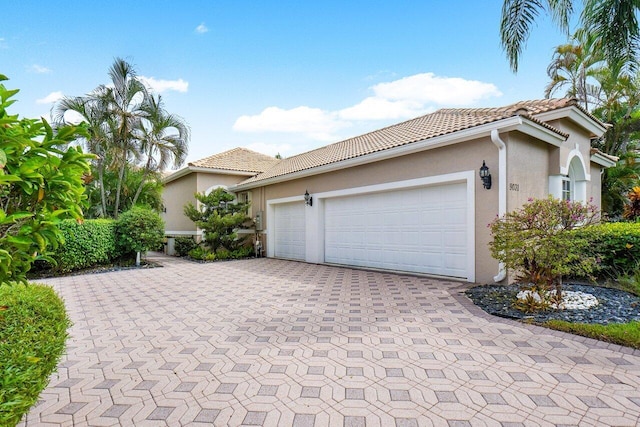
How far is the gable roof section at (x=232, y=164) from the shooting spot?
16.5m

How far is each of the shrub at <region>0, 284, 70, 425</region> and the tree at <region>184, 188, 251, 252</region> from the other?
1065 cm

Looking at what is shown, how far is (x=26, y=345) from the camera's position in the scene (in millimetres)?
2408

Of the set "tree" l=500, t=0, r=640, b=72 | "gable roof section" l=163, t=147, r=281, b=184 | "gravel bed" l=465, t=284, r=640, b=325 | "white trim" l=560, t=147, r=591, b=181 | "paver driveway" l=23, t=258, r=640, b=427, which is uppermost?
"tree" l=500, t=0, r=640, b=72

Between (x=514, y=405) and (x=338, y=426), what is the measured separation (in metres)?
1.58

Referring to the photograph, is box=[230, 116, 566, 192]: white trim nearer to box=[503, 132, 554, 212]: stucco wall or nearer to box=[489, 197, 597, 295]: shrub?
box=[503, 132, 554, 212]: stucco wall

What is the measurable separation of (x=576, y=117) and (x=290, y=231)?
10.7 m

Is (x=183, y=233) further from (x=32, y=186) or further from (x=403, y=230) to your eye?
(x=32, y=186)

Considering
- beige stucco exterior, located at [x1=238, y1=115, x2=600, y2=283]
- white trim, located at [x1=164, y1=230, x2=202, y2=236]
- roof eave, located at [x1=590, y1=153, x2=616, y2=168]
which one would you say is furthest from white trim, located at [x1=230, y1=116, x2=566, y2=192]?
white trim, located at [x1=164, y1=230, x2=202, y2=236]

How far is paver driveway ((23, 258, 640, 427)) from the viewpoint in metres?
2.87

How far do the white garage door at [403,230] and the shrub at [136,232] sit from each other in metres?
6.79

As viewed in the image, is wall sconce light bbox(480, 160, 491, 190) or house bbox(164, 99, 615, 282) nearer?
wall sconce light bbox(480, 160, 491, 190)

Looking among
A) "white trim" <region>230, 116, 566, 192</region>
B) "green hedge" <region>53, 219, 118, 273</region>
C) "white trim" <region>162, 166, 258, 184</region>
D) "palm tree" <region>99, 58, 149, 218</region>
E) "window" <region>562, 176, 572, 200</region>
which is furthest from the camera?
"white trim" <region>162, 166, 258, 184</region>

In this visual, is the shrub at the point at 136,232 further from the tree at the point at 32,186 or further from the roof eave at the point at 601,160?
the roof eave at the point at 601,160

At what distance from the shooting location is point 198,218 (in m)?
14.9
